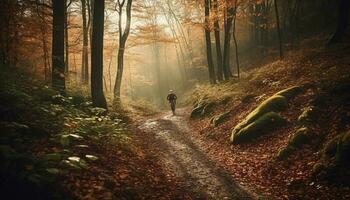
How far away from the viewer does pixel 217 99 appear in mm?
17266

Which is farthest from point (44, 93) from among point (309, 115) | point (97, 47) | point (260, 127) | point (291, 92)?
point (291, 92)

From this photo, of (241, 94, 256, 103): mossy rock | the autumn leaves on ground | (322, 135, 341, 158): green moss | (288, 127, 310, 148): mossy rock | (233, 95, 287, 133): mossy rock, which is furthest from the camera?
(241, 94, 256, 103): mossy rock

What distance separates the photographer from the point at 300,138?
8703 mm

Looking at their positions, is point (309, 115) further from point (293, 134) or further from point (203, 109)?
point (203, 109)

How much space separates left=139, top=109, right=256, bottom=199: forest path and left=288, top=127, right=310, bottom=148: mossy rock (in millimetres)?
2235

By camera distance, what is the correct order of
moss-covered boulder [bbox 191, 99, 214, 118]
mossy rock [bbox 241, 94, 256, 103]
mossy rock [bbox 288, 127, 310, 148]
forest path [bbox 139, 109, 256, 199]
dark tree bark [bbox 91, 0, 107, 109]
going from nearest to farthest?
forest path [bbox 139, 109, 256, 199] < mossy rock [bbox 288, 127, 310, 148] < dark tree bark [bbox 91, 0, 107, 109] < mossy rock [bbox 241, 94, 256, 103] < moss-covered boulder [bbox 191, 99, 214, 118]

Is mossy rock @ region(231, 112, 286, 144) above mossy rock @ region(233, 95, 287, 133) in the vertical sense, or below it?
below

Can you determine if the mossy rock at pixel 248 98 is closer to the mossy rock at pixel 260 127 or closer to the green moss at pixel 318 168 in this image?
the mossy rock at pixel 260 127

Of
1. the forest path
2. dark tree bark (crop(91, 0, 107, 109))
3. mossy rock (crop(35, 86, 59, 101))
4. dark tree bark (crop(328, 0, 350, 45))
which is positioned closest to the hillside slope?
the forest path

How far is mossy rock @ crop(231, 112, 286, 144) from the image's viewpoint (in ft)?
34.0

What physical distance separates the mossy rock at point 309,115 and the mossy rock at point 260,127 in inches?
27.6

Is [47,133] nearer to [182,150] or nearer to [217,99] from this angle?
[182,150]

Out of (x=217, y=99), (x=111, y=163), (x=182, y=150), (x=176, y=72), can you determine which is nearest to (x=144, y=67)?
(x=176, y=72)

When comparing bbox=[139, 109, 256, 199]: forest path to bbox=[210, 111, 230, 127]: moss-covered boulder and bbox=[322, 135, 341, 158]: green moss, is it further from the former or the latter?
bbox=[322, 135, 341, 158]: green moss
